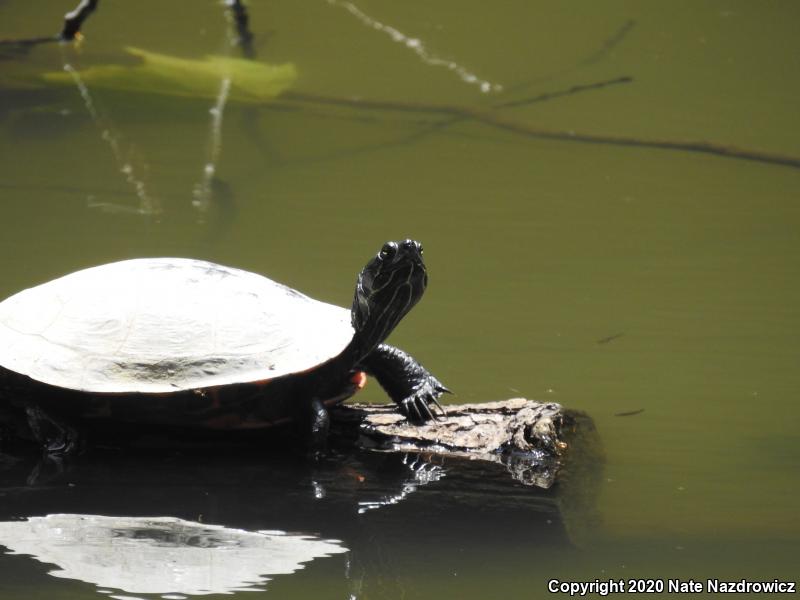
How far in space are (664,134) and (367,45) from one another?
7.27ft

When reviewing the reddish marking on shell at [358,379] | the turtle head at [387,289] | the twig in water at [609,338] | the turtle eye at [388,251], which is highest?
the turtle eye at [388,251]

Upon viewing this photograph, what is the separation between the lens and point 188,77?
691 centimetres

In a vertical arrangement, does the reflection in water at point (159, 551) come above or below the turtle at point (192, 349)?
below

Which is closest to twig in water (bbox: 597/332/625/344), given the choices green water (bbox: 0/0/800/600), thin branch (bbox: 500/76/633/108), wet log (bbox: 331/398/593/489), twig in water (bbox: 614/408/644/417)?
green water (bbox: 0/0/800/600)

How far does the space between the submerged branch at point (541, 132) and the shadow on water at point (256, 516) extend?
3889mm

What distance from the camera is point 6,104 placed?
631 cm

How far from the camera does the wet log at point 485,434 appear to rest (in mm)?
2670

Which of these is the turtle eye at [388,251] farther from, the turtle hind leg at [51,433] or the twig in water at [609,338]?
the twig in water at [609,338]

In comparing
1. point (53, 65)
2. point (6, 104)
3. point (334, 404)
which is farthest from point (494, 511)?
point (53, 65)

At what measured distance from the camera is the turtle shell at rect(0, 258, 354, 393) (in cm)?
254

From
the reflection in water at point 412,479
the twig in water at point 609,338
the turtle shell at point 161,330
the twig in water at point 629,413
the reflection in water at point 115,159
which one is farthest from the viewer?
the reflection in water at point 115,159

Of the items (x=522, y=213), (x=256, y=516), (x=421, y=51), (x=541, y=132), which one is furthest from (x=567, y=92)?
(x=256, y=516)

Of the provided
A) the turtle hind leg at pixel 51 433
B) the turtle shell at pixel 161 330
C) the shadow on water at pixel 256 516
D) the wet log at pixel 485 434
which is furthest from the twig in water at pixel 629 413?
the turtle hind leg at pixel 51 433

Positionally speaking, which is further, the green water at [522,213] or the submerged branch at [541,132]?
the submerged branch at [541,132]
